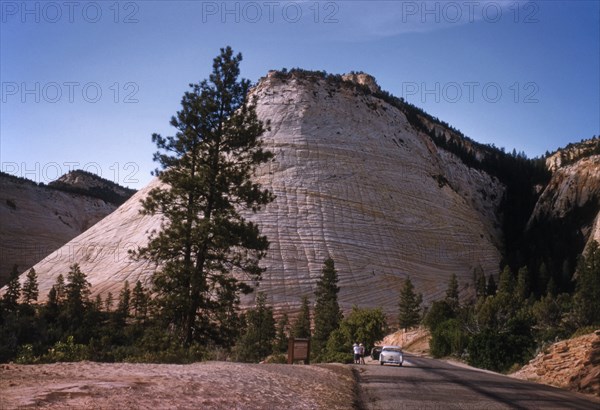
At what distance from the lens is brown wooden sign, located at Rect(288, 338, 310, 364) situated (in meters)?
19.1

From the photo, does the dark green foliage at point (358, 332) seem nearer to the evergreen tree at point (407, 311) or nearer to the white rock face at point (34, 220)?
the evergreen tree at point (407, 311)

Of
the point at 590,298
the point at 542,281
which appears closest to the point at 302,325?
the point at 590,298

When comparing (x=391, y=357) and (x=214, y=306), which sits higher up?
(x=214, y=306)

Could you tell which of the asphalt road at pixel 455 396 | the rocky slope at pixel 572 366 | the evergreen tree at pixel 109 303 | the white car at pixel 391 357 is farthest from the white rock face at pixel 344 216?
the asphalt road at pixel 455 396

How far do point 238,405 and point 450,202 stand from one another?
2566 inches

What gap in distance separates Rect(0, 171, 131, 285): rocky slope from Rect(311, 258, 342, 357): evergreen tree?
1883 inches

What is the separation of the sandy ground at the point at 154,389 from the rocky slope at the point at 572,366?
7.08 meters

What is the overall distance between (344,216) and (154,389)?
163ft

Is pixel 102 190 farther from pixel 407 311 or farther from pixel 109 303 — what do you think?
pixel 407 311

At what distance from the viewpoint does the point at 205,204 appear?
71.9 feet

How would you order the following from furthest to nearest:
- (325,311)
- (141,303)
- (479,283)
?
(479,283) < (325,311) < (141,303)

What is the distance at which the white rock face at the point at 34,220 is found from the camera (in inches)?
3155

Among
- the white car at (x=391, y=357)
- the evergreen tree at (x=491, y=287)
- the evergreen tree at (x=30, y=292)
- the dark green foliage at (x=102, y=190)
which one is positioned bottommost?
the white car at (x=391, y=357)

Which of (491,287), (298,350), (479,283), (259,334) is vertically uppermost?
(479,283)
